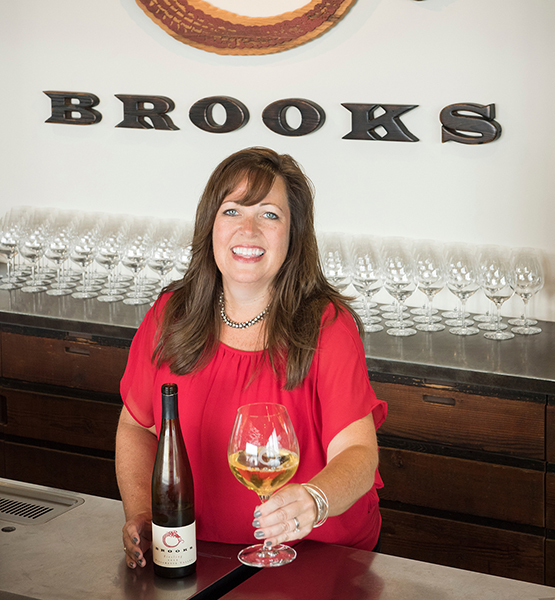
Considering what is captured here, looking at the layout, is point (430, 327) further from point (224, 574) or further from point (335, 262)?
point (224, 574)

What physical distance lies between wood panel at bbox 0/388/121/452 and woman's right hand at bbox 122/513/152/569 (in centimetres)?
166

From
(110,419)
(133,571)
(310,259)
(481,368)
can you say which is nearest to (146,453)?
(133,571)

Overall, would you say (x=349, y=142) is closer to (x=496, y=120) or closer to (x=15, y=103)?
(x=496, y=120)

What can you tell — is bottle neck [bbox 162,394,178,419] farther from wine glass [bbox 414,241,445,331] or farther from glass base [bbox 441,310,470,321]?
glass base [bbox 441,310,470,321]

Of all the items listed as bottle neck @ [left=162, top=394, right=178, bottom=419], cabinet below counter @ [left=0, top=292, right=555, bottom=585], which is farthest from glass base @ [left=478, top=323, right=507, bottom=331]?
bottle neck @ [left=162, top=394, right=178, bottom=419]

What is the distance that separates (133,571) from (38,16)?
10.2 ft

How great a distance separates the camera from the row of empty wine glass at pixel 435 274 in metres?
2.83

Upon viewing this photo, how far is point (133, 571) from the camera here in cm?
138

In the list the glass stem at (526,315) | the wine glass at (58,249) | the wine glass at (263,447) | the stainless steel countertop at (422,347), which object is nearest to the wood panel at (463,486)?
the stainless steel countertop at (422,347)

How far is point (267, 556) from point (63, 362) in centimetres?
197

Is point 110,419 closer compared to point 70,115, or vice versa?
point 110,419

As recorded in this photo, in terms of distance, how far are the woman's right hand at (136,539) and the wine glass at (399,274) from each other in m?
1.57

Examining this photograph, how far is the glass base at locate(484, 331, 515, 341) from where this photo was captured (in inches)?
110

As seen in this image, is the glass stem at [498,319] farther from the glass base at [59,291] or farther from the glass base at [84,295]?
the glass base at [59,291]
